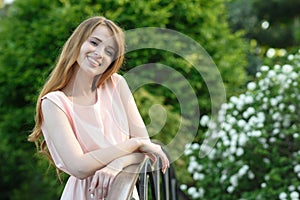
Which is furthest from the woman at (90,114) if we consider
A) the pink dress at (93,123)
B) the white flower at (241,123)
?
the white flower at (241,123)

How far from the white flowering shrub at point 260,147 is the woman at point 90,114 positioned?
240 centimetres

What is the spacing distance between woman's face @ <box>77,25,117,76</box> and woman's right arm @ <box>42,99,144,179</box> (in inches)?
5.6

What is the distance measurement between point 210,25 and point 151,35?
1.02 meters

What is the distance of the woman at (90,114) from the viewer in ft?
5.45

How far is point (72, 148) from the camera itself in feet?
5.47

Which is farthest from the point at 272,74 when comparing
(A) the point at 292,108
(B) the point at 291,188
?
(B) the point at 291,188

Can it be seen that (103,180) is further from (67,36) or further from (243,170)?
(67,36)

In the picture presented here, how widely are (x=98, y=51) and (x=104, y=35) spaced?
0.17ft

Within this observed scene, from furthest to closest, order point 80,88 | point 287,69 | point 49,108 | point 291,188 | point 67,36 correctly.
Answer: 1. point 67,36
2. point 287,69
3. point 291,188
4. point 80,88
5. point 49,108

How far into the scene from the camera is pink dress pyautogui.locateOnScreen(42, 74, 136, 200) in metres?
1.73

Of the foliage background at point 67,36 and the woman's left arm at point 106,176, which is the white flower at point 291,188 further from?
the woman's left arm at point 106,176

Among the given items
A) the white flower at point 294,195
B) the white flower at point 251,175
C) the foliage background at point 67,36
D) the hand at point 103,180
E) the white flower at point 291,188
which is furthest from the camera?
the foliage background at point 67,36

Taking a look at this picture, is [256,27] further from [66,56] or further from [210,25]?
[66,56]

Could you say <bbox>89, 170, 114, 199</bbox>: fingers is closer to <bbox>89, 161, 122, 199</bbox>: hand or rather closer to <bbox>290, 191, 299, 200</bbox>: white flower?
<bbox>89, 161, 122, 199</bbox>: hand
